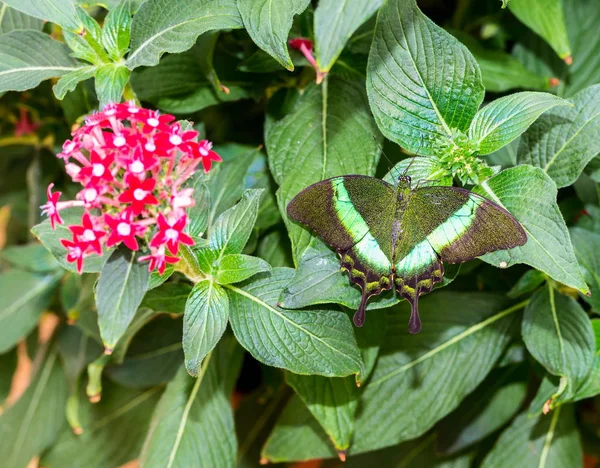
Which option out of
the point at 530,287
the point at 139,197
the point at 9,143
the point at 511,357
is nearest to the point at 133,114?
the point at 139,197

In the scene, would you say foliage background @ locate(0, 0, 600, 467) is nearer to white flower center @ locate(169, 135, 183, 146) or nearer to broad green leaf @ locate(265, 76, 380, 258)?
broad green leaf @ locate(265, 76, 380, 258)

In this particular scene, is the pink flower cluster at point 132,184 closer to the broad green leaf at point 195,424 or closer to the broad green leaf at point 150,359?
the broad green leaf at point 195,424

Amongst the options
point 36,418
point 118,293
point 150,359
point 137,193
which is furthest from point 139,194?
point 36,418

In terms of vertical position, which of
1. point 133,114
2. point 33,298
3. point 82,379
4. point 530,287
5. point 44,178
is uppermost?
point 133,114

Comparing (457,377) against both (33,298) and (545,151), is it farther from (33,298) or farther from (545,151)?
(33,298)

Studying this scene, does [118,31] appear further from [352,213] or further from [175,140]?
[352,213]

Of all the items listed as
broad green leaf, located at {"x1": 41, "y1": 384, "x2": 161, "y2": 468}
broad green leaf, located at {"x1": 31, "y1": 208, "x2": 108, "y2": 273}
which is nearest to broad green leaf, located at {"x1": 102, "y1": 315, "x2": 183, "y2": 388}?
broad green leaf, located at {"x1": 41, "y1": 384, "x2": 161, "y2": 468}

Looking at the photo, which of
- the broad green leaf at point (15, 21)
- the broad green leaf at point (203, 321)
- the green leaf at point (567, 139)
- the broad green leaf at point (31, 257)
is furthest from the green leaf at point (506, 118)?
the broad green leaf at point (31, 257)
